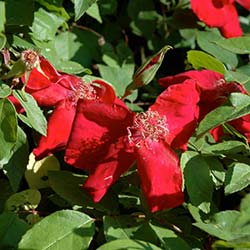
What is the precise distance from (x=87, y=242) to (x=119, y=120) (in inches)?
7.9

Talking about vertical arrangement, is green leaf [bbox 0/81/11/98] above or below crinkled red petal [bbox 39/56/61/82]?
above

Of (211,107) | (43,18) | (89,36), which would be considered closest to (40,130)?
(211,107)

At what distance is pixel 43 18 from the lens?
1.50 m

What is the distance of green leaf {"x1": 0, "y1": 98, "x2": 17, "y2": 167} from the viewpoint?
1.11 meters

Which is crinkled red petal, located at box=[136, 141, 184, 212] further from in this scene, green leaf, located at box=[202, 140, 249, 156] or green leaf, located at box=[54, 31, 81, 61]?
green leaf, located at box=[54, 31, 81, 61]

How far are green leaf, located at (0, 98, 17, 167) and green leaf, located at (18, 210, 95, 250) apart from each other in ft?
0.40

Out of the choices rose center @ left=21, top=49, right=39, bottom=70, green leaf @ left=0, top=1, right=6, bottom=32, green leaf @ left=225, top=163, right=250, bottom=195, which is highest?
rose center @ left=21, top=49, right=39, bottom=70

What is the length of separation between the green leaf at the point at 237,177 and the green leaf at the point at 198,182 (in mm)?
37

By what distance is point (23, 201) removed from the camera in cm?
125

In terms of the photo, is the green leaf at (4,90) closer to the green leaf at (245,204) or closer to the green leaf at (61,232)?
the green leaf at (61,232)

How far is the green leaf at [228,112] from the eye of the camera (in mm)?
1105

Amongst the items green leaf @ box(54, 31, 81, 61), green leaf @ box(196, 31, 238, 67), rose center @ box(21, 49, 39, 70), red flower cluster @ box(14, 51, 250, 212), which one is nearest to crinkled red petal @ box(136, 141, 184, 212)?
red flower cluster @ box(14, 51, 250, 212)

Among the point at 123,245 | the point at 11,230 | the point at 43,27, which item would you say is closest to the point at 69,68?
the point at 43,27

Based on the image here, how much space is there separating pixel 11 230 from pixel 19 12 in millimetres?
448
